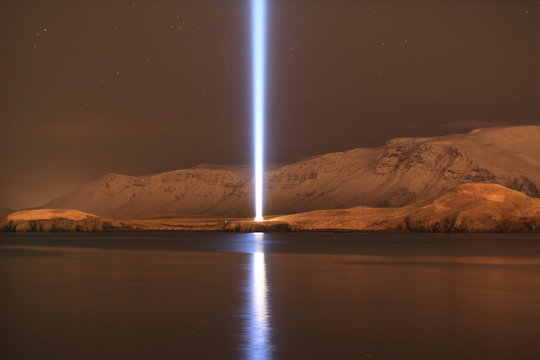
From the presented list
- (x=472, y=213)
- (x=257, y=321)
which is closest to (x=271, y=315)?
(x=257, y=321)

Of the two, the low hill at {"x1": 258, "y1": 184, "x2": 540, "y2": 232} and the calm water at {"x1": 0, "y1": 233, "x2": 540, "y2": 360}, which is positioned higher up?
the low hill at {"x1": 258, "y1": 184, "x2": 540, "y2": 232}

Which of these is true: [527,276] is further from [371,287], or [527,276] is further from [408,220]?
[408,220]

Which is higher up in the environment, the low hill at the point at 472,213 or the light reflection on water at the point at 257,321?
the low hill at the point at 472,213

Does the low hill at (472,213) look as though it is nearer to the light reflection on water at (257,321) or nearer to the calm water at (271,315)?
the calm water at (271,315)

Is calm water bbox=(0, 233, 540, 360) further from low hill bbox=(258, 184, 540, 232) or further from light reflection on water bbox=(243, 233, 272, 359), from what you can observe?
low hill bbox=(258, 184, 540, 232)

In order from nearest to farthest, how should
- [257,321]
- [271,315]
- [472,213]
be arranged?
[257,321], [271,315], [472,213]

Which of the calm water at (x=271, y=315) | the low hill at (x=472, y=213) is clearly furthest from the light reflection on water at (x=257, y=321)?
the low hill at (x=472, y=213)

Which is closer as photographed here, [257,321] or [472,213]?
[257,321]

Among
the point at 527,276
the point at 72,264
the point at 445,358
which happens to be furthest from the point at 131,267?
the point at 445,358

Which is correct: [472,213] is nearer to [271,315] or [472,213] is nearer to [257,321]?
[271,315]

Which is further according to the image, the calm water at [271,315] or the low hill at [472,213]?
the low hill at [472,213]

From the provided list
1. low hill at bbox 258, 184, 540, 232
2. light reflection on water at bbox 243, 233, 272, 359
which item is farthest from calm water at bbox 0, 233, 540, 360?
low hill at bbox 258, 184, 540, 232
